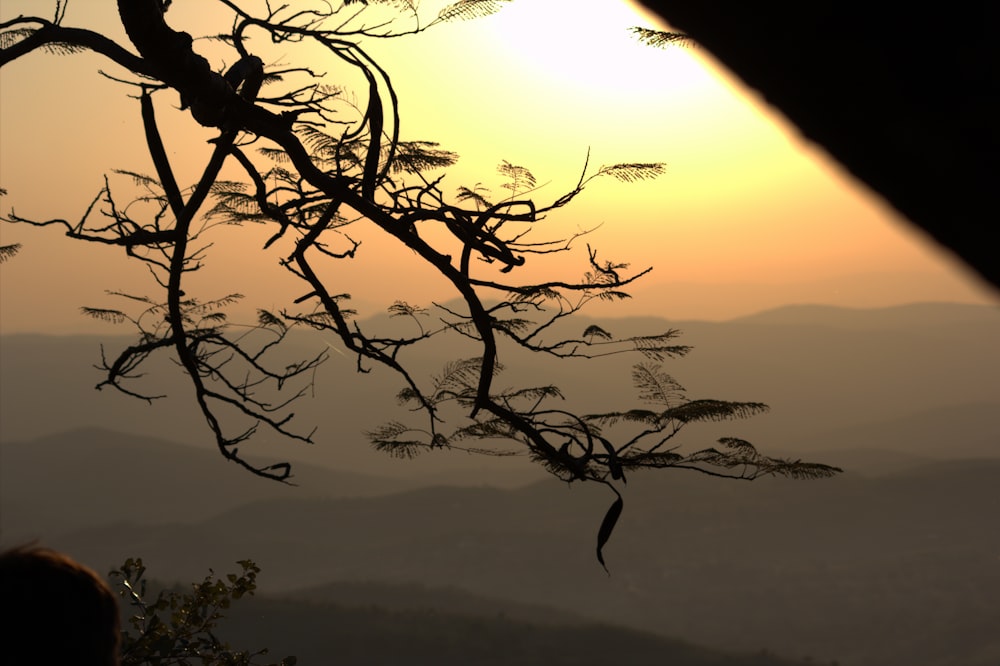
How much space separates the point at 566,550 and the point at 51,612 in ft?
315

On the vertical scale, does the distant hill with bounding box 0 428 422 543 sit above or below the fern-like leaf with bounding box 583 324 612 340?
below

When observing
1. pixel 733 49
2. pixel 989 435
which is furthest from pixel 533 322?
pixel 989 435

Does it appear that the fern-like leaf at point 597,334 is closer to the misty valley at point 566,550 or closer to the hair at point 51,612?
the hair at point 51,612

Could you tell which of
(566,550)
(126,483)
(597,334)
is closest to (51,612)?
(597,334)

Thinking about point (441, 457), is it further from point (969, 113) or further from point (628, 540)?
point (969, 113)

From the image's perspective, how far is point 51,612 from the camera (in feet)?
5.17

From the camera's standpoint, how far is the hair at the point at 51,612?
1.55 meters

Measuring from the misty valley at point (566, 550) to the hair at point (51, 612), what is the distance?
123ft

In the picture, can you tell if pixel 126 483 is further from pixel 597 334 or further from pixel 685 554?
pixel 597 334

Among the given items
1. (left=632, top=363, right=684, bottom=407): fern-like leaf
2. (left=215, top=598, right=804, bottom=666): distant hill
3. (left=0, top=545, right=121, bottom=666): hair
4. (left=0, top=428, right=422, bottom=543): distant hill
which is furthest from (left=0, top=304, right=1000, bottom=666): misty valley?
(left=0, top=545, right=121, bottom=666): hair

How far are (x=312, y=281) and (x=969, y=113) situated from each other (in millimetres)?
3845

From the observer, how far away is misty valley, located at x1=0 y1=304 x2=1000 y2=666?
44688 mm

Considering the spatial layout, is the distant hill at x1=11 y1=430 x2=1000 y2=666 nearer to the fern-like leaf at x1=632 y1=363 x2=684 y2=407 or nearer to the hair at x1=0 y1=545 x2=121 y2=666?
the fern-like leaf at x1=632 y1=363 x2=684 y2=407

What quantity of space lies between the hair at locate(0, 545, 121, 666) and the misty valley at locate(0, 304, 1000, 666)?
123ft
